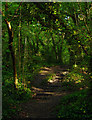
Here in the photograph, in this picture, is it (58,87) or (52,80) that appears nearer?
(58,87)

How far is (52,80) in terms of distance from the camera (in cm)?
1659

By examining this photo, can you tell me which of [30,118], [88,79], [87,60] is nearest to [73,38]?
[87,60]

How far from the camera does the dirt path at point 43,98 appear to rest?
935cm

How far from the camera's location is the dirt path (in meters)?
9.35

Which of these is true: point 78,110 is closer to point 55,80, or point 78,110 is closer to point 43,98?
point 43,98

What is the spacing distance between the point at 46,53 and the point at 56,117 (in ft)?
67.7

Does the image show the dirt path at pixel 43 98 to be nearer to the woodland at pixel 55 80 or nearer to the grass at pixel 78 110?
the woodland at pixel 55 80

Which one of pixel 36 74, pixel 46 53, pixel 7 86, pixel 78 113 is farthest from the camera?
pixel 46 53

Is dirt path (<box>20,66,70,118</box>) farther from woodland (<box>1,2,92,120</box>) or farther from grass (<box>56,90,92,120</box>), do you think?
grass (<box>56,90,92,120</box>)

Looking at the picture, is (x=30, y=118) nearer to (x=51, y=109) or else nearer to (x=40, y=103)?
(x=51, y=109)

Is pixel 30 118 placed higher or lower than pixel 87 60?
lower

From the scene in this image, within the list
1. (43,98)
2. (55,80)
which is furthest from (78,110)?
(55,80)

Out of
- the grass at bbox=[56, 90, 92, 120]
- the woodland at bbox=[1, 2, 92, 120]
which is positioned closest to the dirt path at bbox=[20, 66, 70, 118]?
the woodland at bbox=[1, 2, 92, 120]

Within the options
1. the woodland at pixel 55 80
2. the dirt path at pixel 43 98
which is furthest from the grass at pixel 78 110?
the dirt path at pixel 43 98
